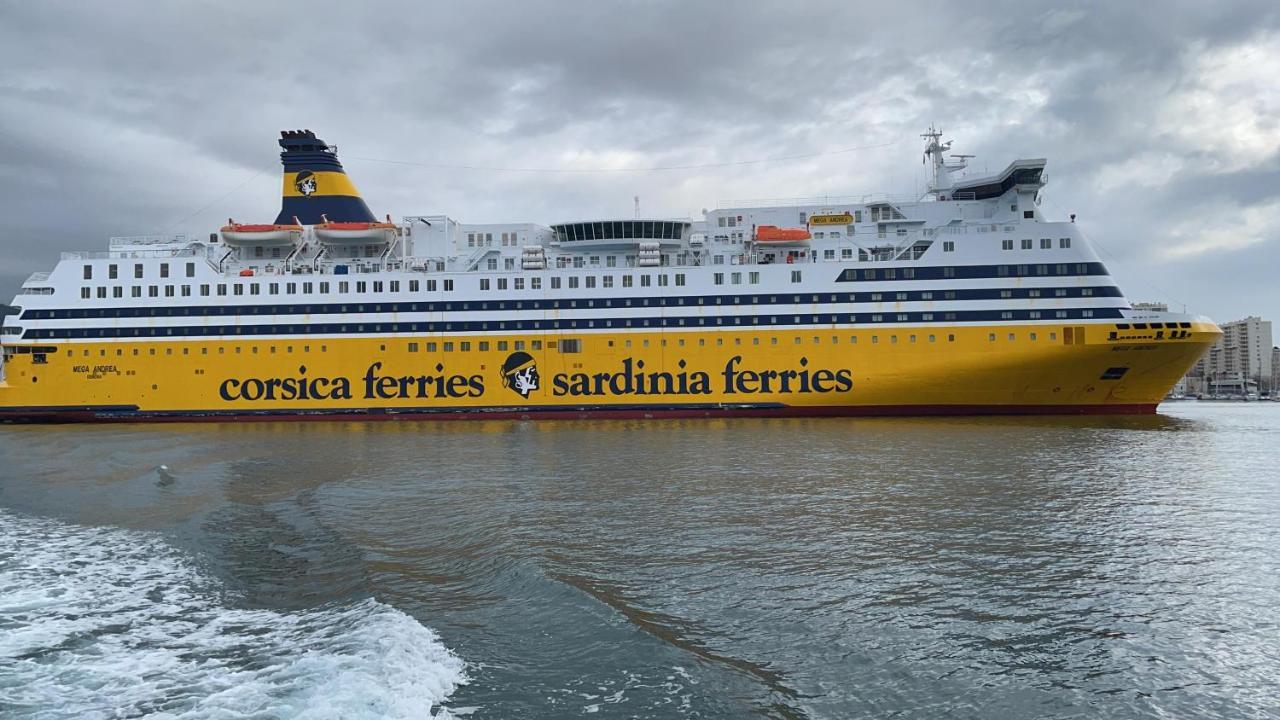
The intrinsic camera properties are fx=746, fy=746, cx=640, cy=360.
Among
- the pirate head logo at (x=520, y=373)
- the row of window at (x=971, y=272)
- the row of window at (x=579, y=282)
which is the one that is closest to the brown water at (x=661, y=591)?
the row of window at (x=971, y=272)

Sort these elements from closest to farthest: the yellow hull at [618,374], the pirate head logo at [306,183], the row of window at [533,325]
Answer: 1. the yellow hull at [618,374]
2. the row of window at [533,325]
3. the pirate head logo at [306,183]

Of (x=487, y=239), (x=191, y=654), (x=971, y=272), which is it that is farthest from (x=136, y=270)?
(x=971, y=272)

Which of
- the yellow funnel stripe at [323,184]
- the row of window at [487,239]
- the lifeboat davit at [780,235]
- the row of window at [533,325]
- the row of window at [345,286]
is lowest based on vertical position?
the row of window at [533,325]

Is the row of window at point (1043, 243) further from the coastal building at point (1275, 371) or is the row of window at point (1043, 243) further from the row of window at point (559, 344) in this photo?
the coastal building at point (1275, 371)

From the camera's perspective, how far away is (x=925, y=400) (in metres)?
29.6

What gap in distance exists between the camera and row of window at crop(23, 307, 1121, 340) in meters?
29.5

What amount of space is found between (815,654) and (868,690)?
0.66 meters

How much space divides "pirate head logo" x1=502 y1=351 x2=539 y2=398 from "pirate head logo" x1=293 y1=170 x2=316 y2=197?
13.2 metres

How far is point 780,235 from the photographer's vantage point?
104 ft

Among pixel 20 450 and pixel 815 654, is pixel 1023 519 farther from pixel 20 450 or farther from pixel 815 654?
pixel 20 450

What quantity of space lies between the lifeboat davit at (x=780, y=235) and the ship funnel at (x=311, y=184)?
19133mm

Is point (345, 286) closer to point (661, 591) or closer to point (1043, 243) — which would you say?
point (661, 591)

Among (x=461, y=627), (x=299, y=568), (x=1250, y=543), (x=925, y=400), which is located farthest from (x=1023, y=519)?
(x=925, y=400)

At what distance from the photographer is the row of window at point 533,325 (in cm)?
2953
